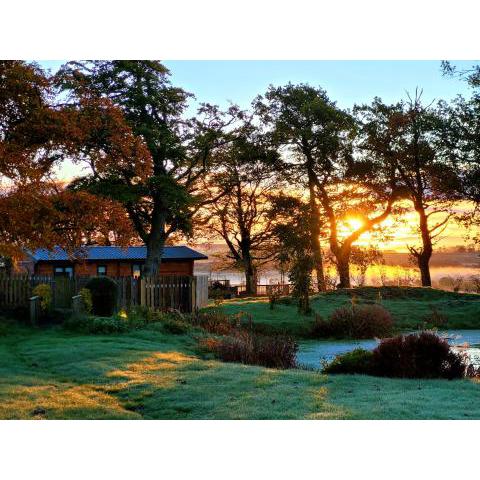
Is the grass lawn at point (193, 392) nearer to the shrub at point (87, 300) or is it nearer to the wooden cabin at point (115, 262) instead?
the shrub at point (87, 300)

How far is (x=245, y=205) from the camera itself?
47.7 m

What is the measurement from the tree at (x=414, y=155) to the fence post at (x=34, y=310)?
23.8 m

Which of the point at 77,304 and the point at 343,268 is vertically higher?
the point at 343,268

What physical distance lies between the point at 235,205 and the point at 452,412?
129ft

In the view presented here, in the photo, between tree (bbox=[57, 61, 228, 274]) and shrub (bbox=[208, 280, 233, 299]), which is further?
shrub (bbox=[208, 280, 233, 299])

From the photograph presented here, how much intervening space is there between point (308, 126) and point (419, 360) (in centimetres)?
3022

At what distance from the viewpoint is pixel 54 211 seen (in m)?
10.9

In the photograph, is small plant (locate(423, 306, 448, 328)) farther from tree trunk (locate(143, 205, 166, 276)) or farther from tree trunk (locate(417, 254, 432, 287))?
tree trunk (locate(143, 205, 166, 276))

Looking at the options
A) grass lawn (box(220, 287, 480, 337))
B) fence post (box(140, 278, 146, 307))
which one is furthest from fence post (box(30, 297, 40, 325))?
grass lawn (box(220, 287, 480, 337))

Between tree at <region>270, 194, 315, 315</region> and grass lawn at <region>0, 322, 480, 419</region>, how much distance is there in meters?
12.1

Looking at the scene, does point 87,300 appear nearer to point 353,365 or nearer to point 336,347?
point 336,347

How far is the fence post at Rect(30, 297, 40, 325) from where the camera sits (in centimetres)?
2088

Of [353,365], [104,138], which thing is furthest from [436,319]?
[104,138]
